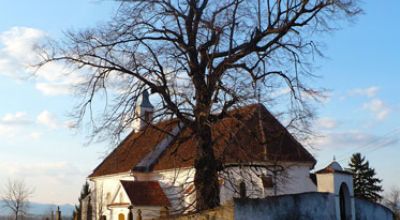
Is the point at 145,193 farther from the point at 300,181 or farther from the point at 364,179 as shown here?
the point at 364,179

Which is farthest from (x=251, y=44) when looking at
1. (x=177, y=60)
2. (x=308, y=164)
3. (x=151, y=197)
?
(x=151, y=197)

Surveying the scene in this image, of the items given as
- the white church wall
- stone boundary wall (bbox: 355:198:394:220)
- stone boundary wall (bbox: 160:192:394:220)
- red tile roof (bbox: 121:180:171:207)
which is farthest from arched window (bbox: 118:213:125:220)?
stone boundary wall (bbox: 355:198:394:220)

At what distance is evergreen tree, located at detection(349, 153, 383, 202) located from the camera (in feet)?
152

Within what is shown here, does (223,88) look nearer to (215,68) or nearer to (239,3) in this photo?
(215,68)

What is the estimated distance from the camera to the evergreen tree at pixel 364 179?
46203 mm

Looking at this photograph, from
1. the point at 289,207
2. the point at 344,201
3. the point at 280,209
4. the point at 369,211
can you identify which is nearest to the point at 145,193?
the point at 369,211

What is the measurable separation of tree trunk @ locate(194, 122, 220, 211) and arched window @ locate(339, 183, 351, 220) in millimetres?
4350

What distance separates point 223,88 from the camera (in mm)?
16875

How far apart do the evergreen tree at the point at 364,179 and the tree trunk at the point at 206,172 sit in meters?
31.3

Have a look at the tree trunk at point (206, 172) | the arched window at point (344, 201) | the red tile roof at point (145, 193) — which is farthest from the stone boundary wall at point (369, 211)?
the red tile roof at point (145, 193)

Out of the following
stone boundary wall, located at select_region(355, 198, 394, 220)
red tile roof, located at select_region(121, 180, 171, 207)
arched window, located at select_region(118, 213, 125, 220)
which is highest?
red tile roof, located at select_region(121, 180, 171, 207)

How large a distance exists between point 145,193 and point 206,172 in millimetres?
18832

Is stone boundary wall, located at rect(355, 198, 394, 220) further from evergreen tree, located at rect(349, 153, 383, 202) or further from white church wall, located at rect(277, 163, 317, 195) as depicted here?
evergreen tree, located at rect(349, 153, 383, 202)

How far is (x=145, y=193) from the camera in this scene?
35.3 meters
